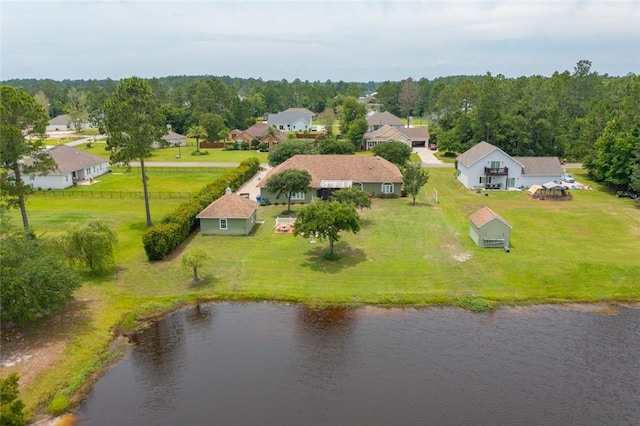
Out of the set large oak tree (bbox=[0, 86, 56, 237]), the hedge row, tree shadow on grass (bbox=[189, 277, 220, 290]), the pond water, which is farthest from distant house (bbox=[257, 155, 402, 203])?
the pond water

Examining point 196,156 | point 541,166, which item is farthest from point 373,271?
point 196,156

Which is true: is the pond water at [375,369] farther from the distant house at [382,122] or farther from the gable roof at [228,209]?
the distant house at [382,122]

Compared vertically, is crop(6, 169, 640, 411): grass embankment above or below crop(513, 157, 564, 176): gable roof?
below

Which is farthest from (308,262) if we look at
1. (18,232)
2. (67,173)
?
(67,173)

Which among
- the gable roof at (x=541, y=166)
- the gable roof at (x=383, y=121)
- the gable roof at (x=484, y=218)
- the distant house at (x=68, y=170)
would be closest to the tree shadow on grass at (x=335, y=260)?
the gable roof at (x=484, y=218)

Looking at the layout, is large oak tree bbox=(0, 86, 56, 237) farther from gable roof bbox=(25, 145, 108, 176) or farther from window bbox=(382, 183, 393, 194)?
window bbox=(382, 183, 393, 194)

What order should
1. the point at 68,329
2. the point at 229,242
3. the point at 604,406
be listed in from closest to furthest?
1. the point at 604,406
2. the point at 68,329
3. the point at 229,242

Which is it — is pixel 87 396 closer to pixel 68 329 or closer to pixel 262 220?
pixel 68 329
